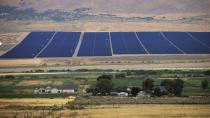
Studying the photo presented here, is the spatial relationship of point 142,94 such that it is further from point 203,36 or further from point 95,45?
point 203,36

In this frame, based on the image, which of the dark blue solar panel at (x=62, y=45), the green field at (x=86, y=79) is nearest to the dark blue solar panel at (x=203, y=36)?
the dark blue solar panel at (x=62, y=45)

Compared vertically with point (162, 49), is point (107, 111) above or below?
below

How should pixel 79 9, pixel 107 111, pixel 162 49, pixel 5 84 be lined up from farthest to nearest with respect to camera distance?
pixel 79 9, pixel 162 49, pixel 5 84, pixel 107 111

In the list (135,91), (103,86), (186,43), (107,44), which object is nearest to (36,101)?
(103,86)

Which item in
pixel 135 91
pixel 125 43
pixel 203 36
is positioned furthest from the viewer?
pixel 203 36

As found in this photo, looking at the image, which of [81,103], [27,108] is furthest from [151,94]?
[27,108]

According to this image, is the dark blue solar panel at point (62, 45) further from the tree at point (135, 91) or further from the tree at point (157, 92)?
the tree at point (157, 92)

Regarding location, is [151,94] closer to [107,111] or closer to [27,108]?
[107,111]
